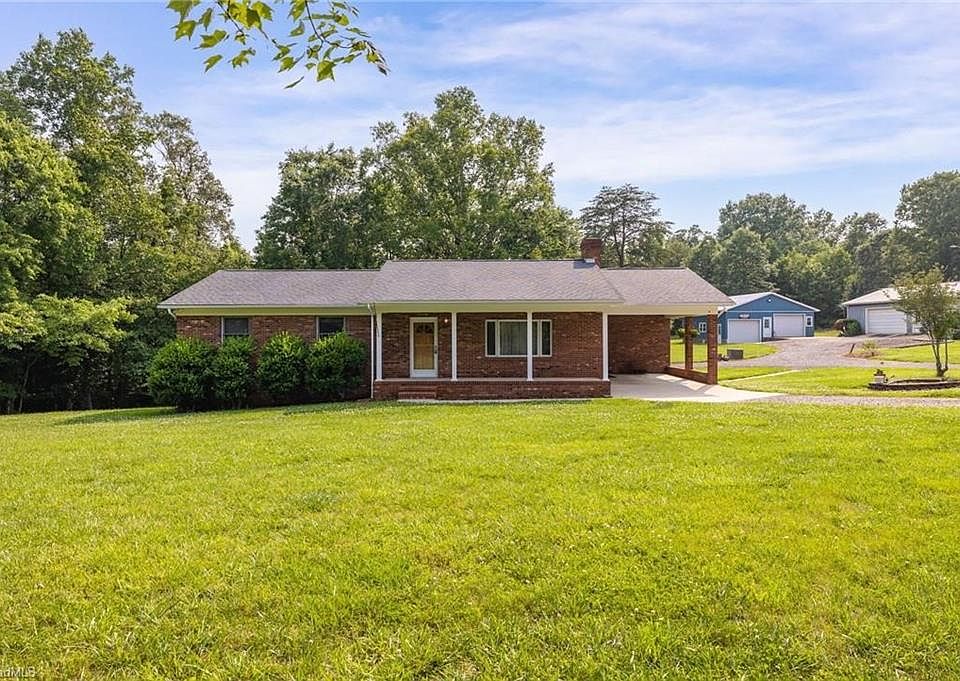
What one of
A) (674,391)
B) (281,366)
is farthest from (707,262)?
(281,366)

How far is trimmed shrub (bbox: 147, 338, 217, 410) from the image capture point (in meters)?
15.8

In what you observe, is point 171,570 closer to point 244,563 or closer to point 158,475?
point 244,563

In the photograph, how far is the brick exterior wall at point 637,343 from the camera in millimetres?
21859

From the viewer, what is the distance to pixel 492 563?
4062 millimetres

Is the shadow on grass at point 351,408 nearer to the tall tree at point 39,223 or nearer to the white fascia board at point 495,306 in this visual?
the white fascia board at point 495,306

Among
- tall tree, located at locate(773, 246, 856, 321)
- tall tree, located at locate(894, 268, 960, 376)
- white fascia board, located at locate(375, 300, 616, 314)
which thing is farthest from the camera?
tall tree, located at locate(773, 246, 856, 321)

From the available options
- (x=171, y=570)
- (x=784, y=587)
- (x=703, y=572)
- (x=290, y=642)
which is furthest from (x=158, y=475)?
(x=784, y=587)

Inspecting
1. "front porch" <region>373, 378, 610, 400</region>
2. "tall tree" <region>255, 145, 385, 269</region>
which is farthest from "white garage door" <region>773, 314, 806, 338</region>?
"front porch" <region>373, 378, 610, 400</region>

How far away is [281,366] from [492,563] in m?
13.6

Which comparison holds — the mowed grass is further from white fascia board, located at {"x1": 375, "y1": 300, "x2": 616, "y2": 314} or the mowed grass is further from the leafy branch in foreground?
white fascia board, located at {"x1": 375, "y1": 300, "x2": 616, "y2": 314}

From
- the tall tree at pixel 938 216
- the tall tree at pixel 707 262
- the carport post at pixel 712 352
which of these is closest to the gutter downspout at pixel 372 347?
the carport post at pixel 712 352

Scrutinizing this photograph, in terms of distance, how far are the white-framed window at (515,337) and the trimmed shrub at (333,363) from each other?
3.72 metres

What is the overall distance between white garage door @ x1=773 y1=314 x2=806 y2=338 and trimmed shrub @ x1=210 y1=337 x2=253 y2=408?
132 ft

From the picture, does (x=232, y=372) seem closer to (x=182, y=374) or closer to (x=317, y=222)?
(x=182, y=374)
